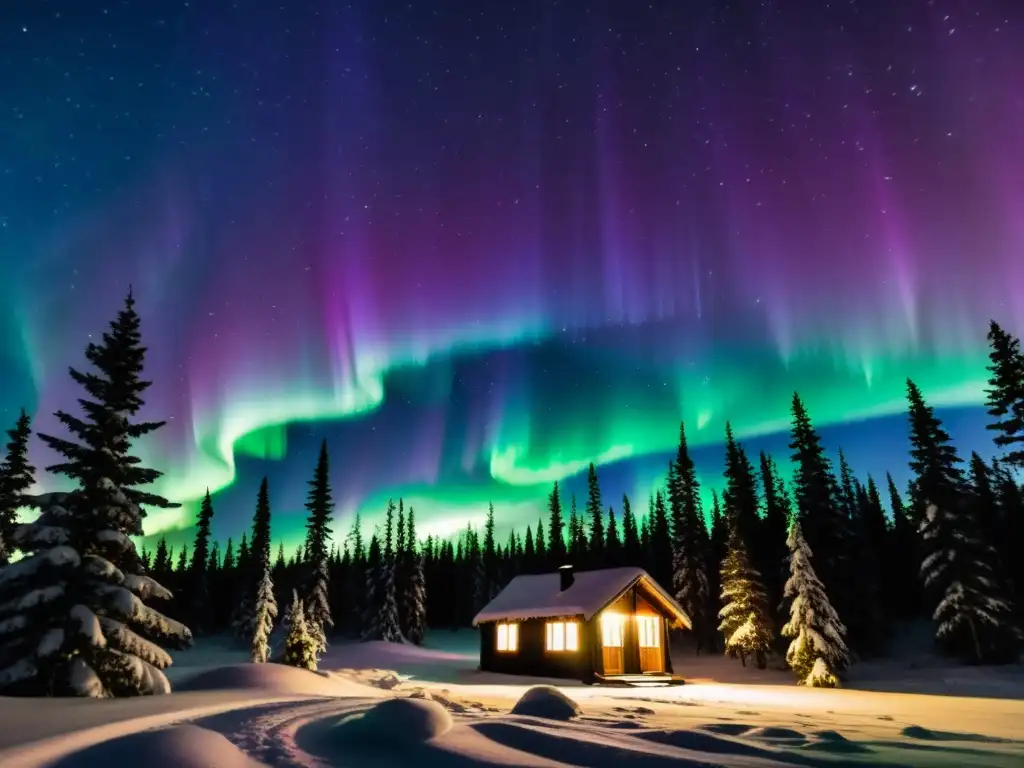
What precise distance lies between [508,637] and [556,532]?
58.2 meters

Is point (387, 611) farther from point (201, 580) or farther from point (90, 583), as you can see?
point (90, 583)

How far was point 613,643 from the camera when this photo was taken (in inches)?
1168

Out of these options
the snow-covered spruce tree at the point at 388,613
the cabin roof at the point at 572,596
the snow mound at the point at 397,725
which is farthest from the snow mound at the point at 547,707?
the snow-covered spruce tree at the point at 388,613

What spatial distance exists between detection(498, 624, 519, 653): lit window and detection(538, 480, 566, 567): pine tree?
4840 centimetres

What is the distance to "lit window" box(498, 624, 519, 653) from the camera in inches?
1264

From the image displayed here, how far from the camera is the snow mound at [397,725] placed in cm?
802

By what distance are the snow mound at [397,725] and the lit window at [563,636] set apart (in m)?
22.0

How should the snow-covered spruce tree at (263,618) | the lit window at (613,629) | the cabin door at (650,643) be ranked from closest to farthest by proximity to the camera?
1. the lit window at (613,629)
2. the cabin door at (650,643)
3. the snow-covered spruce tree at (263,618)

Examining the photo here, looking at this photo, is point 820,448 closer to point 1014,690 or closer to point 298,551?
point 1014,690

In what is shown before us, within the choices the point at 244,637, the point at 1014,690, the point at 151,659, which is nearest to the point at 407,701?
the point at 151,659

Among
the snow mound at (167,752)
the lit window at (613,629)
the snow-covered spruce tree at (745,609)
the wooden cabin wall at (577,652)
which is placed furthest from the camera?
the snow-covered spruce tree at (745,609)

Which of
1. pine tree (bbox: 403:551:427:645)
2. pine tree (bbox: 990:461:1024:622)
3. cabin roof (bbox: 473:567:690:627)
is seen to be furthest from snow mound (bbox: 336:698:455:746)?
pine tree (bbox: 403:551:427:645)

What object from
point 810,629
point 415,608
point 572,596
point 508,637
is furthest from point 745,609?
point 415,608

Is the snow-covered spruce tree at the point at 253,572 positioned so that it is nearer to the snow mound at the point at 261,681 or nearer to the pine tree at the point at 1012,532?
the snow mound at the point at 261,681
